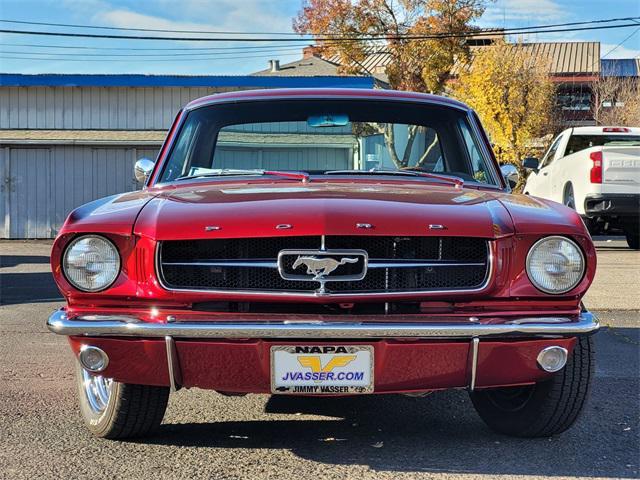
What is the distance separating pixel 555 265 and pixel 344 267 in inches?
32.2

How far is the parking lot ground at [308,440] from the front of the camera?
3.29 metres

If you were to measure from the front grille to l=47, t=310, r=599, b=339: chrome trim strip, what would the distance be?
169 mm

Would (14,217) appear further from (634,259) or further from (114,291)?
(114,291)

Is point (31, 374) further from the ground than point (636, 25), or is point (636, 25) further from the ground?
point (636, 25)

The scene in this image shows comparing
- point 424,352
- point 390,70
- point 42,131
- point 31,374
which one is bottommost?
point 31,374

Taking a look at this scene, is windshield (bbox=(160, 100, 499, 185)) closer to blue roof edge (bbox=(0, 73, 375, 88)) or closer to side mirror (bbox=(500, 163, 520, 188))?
side mirror (bbox=(500, 163, 520, 188))

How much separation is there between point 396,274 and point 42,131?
17088mm

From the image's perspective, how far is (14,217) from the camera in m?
18.3

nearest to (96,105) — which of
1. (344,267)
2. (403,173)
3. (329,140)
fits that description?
(329,140)

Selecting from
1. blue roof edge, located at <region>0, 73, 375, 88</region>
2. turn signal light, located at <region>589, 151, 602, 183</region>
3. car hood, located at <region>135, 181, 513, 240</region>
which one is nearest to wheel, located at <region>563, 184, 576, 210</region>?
turn signal light, located at <region>589, 151, 602, 183</region>

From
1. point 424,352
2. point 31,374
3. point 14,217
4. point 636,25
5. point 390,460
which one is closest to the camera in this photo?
point 424,352

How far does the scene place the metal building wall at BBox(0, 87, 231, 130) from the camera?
18.7m

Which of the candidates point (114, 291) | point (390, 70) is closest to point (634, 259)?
point (114, 291)

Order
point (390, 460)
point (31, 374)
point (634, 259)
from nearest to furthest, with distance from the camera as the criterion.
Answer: point (390, 460)
point (31, 374)
point (634, 259)
